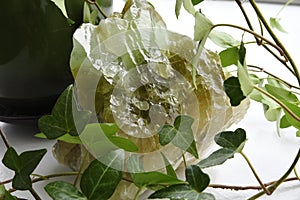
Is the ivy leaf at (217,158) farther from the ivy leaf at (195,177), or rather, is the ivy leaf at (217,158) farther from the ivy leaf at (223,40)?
the ivy leaf at (223,40)

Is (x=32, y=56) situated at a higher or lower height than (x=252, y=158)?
higher

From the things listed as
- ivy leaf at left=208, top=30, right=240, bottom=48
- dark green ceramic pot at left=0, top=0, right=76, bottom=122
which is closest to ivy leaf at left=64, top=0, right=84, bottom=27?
dark green ceramic pot at left=0, top=0, right=76, bottom=122

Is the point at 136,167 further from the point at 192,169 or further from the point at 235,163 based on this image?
the point at 235,163

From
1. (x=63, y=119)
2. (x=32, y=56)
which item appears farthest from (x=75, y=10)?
(x=63, y=119)

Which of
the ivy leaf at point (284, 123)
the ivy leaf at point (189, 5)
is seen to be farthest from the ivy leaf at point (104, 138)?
the ivy leaf at point (284, 123)

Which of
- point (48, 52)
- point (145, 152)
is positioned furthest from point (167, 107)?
point (48, 52)

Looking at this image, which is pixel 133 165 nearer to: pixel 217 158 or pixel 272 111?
pixel 217 158

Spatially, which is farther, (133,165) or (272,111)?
(272,111)
